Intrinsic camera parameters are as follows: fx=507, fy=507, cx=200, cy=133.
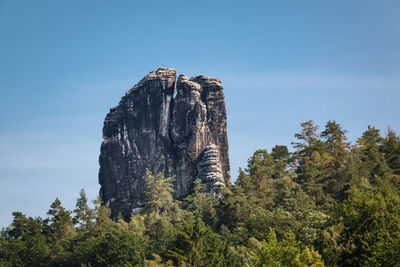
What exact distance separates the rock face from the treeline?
3.82 meters

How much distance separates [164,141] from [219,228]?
75.0 ft

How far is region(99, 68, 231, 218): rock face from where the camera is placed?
2886 inches

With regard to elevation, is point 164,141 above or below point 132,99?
below

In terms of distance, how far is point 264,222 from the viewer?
4922cm

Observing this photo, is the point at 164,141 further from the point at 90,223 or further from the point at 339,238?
the point at 339,238

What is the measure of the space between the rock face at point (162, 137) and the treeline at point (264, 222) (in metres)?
3.82

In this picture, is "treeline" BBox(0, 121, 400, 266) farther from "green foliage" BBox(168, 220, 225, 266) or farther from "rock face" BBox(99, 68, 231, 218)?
"rock face" BBox(99, 68, 231, 218)

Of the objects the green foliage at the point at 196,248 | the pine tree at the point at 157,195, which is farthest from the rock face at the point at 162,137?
the green foliage at the point at 196,248

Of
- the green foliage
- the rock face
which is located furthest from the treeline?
the rock face

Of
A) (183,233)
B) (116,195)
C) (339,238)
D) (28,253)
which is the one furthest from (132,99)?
(339,238)

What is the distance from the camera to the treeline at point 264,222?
35469 millimetres

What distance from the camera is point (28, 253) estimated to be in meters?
57.3

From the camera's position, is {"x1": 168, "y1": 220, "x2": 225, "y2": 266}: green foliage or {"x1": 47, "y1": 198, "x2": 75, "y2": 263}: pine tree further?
{"x1": 47, "y1": 198, "x2": 75, "y2": 263}: pine tree

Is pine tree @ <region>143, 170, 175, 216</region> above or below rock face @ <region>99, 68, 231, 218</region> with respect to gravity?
below
